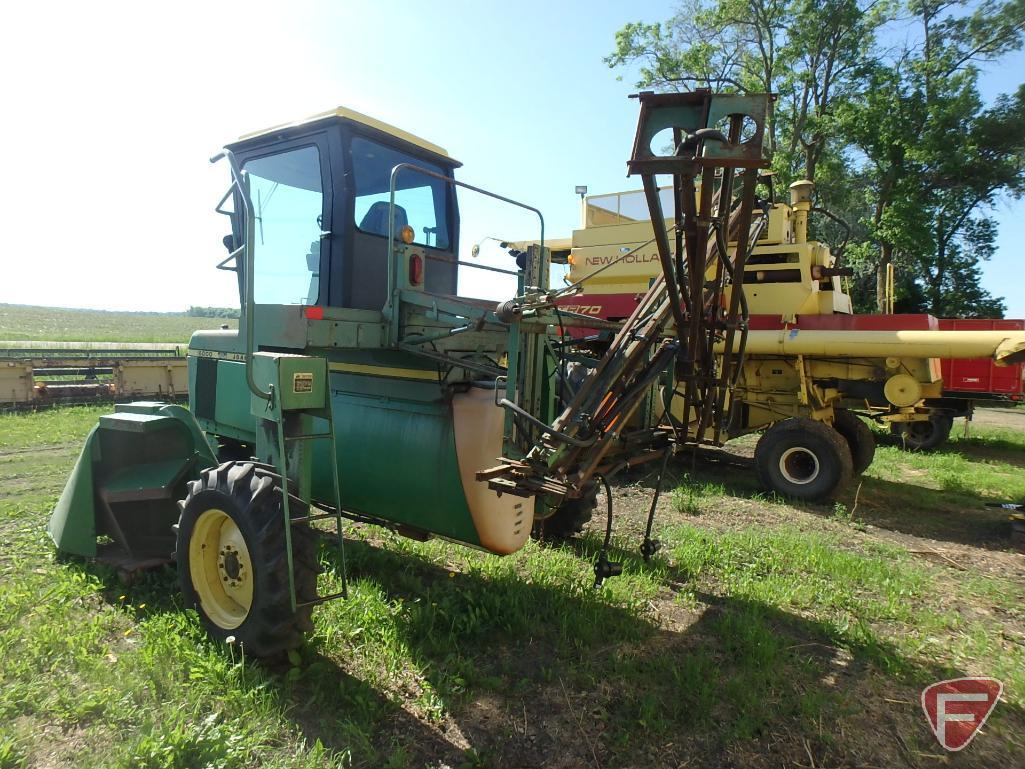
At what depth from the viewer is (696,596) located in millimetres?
4125

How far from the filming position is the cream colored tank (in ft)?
11.8

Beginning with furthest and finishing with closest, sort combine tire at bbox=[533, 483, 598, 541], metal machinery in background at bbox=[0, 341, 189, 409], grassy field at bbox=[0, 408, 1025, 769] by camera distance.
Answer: metal machinery in background at bbox=[0, 341, 189, 409]
combine tire at bbox=[533, 483, 598, 541]
grassy field at bbox=[0, 408, 1025, 769]

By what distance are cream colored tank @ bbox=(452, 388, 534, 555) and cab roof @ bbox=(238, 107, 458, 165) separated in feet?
6.00

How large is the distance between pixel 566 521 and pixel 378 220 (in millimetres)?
2529

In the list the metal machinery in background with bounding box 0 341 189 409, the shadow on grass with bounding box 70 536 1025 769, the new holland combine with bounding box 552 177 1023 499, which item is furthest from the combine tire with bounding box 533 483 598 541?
the metal machinery in background with bounding box 0 341 189 409

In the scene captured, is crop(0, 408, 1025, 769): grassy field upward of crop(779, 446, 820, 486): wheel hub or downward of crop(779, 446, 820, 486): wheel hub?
downward

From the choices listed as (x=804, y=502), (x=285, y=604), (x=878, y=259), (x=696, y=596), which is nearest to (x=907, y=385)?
(x=804, y=502)

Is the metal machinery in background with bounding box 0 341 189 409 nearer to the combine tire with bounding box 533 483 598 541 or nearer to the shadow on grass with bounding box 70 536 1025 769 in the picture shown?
the shadow on grass with bounding box 70 536 1025 769

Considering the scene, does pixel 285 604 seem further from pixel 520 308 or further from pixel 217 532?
pixel 520 308

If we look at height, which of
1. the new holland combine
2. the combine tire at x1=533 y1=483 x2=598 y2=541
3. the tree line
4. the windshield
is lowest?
the combine tire at x1=533 y1=483 x2=598 y2=541

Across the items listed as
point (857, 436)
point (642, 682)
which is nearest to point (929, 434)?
point (857, 436)

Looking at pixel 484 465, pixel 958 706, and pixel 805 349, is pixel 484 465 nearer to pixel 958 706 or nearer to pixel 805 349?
pixel 958 706

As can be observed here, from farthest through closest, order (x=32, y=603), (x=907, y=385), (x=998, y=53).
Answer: (x=998, y=53) < (x=907, y=385) < (x=32, y=603)

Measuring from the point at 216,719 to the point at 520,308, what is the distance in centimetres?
218
